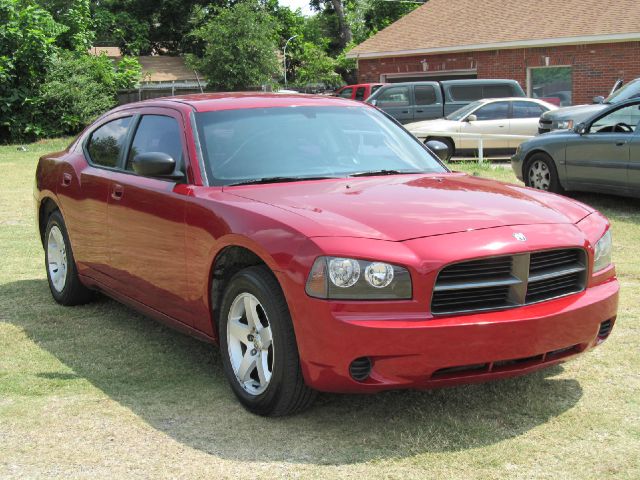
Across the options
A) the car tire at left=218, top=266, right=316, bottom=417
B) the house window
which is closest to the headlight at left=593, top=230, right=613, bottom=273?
the car tire at left=218, top=266, right=316, bottom=417

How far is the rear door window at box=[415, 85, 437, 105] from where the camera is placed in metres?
23.6

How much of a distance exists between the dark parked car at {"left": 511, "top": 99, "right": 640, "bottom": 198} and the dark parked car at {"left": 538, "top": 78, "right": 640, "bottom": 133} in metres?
3.73

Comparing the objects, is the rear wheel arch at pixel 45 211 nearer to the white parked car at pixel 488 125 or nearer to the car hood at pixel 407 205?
the car hood at pixel 407 205

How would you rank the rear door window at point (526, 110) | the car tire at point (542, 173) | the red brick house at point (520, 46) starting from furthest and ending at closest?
the red brick house at point (520, 46)
the rear door window at point (526, 110)
the car tire at point (542, 173)

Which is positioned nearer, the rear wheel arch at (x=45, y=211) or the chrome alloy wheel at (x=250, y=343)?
the chrome alloy wheel at (x=250, y=343)

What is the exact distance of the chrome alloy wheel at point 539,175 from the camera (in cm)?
1277

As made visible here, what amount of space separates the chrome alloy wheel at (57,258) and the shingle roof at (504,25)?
22820mm

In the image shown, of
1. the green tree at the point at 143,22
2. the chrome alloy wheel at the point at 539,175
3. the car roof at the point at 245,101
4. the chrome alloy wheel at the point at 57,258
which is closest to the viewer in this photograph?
the car roof at the point at 245,101

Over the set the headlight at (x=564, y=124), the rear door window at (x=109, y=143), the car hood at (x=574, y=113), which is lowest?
the headlight at (x=564, y=124)

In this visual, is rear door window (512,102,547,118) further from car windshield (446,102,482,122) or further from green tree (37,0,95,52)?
green tree (37,0,95,52)

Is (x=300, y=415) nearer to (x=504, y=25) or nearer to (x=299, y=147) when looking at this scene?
(x=299, y=147)

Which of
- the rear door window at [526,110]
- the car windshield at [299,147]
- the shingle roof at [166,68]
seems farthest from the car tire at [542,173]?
the shingle roof at [166,68]

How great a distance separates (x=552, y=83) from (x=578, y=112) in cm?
1245

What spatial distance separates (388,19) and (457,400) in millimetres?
56864
